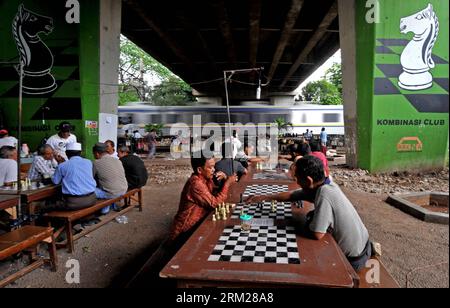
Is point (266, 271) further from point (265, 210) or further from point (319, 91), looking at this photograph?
point (319, 91)

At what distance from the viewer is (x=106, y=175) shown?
4969 millimetres

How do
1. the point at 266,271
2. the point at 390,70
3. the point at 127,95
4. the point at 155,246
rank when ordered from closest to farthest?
the point at 266,271
the point at 155,246
the point at 390,70
the point at 127,95

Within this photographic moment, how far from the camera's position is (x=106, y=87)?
9.63 meters

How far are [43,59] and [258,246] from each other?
397 inches

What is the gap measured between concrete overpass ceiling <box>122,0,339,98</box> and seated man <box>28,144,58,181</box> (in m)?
7.62

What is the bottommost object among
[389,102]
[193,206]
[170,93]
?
[193,206]

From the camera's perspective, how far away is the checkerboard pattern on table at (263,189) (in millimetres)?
3832

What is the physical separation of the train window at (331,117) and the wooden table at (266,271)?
23702mm

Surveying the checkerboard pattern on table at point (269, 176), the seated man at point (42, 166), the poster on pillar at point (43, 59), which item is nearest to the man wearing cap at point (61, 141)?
the seated man at point (42, 166)

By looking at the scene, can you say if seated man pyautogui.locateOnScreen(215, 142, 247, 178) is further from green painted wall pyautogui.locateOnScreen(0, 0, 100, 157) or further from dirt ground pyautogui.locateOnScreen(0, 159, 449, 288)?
green painted wall pyautogui.locateOnScreen(0, 0, 100, 157)

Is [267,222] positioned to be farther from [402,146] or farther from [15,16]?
[15,16]

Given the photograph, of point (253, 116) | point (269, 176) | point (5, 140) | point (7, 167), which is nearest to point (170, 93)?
point (253, 116)

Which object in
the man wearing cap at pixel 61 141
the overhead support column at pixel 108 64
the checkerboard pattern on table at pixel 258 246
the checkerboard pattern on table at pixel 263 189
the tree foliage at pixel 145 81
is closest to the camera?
the checkerboard pattern on table at pixel 258 246

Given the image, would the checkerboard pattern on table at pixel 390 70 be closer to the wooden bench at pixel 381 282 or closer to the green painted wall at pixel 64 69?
the wooden bench at pixel 381 282
